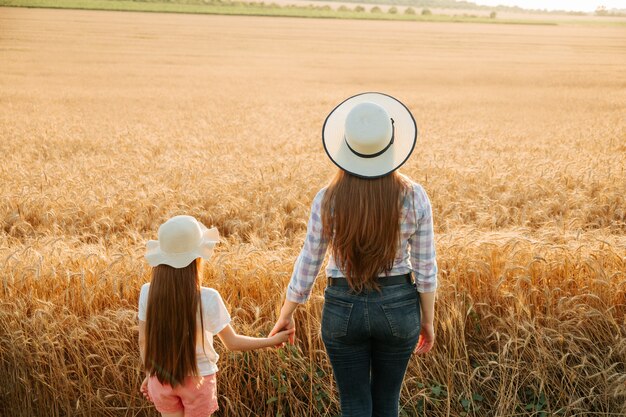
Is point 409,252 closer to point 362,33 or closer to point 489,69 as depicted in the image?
point 489,69

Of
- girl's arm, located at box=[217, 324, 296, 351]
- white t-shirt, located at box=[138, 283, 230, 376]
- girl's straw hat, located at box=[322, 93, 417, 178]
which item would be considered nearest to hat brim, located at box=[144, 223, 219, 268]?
white t-shirt, located at box=[138, 283, 230, 376]

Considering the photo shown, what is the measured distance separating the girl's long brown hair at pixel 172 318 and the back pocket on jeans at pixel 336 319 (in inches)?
23.7

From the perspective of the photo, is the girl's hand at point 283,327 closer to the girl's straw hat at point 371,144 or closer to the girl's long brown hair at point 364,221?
the girl's long brown hair at point 364,221

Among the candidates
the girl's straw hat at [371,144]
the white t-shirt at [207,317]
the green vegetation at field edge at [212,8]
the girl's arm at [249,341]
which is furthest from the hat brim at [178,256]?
the green vegetation at field edge at [212,8]

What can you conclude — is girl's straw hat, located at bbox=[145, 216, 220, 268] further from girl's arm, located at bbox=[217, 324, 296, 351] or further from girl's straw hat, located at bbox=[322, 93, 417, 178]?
girl's straw hat, located at bbox=[322, 93, 417, 178]

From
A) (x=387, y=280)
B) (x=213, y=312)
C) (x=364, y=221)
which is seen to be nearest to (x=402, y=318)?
(x=387, y=280)

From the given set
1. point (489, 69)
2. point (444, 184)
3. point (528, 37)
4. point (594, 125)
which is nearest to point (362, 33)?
point (528, 37)

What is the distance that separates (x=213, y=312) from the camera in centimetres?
265

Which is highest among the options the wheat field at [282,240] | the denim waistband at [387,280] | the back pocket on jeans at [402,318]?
the denim waistband at [387,280]

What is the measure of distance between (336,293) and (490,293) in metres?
1.85

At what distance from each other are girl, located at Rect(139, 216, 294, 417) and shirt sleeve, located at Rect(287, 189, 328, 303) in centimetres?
37

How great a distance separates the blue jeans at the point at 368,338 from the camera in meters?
2.43

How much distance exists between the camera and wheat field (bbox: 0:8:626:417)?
346 centimetres

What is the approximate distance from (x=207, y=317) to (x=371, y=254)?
85cm
